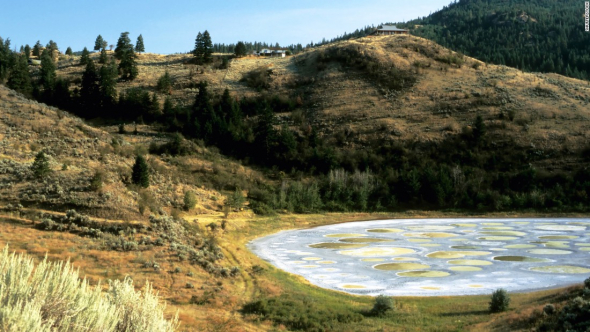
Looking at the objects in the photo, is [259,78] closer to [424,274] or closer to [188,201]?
[188,201]

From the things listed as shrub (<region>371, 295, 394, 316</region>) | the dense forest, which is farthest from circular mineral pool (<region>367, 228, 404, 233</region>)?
the dense forest

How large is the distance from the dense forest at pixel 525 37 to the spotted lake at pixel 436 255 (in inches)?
3064

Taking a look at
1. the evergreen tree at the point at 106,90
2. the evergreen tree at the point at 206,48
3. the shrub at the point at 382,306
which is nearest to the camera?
the shrub at the point at 382,306

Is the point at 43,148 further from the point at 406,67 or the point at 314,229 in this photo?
the point at 406,67

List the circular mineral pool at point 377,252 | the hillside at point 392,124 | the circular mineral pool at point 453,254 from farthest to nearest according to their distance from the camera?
1. the hillside at point 392,124
2. the circular mineral pool at point 377,252
3. the circular mineral pool at point 453,254

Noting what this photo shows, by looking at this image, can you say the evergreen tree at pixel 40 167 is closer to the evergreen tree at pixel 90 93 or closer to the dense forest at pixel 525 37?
the evergreen tree at pixel 90 93

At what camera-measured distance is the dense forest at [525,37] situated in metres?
110

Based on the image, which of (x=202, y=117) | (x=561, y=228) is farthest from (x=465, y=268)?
(x=202, y=117)

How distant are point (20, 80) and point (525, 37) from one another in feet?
417

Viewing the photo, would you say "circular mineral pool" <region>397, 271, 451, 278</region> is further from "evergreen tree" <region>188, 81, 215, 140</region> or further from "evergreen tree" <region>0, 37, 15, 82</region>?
"evergreen tree" <region>0, 37, 15, 82</region>

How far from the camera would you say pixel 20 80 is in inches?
2589

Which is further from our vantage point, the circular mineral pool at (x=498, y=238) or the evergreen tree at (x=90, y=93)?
the evergreen tree at (x=90, y=93)

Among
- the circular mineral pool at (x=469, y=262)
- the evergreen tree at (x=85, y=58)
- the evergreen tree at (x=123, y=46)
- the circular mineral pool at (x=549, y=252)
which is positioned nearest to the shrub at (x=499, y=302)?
the circular mineral pool at (x=469, y=262)

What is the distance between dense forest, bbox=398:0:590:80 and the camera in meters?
110
